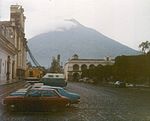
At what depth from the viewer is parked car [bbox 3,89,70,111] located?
1788cm

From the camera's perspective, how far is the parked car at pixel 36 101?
17.9m

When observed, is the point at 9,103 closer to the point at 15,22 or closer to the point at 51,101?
the point at 51,101

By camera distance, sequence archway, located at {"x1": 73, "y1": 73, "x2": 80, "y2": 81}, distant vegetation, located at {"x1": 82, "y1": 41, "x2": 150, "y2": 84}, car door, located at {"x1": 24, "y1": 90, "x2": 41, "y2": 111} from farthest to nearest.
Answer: archway, located at {"x1": 73, "y1": 73, "x2": 80, "y2": 81} → distant vegetation, located at {"x1": 82, "y1": 41, "x2": 150, "y2": 84} → car door, located at {"x1": 24, "y1": 90, "x2": 41, "y2": 111}

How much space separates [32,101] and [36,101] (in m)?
0.17

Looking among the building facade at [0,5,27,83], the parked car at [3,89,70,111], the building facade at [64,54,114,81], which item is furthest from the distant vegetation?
the building facade at [64,54,114,81]

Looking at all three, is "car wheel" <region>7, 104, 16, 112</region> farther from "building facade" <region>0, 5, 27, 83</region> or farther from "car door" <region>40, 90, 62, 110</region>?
"building facade" <region>0, 5, 27, 83</region>

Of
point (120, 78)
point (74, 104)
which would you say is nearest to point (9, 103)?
point (74, 104)

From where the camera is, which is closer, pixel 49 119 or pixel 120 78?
pixel 49 119

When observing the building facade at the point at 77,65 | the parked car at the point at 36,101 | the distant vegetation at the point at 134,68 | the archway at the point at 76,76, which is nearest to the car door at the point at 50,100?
the parked car at the point at 36,101

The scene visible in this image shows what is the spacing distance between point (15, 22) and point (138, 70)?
152 ft

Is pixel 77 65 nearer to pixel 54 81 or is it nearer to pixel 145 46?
pixel 145 46

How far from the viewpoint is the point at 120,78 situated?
6919cm

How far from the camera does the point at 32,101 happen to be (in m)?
17.9

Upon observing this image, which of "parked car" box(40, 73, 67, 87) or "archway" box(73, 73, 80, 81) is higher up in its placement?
"archway" box(73, 73, 80, 81)
